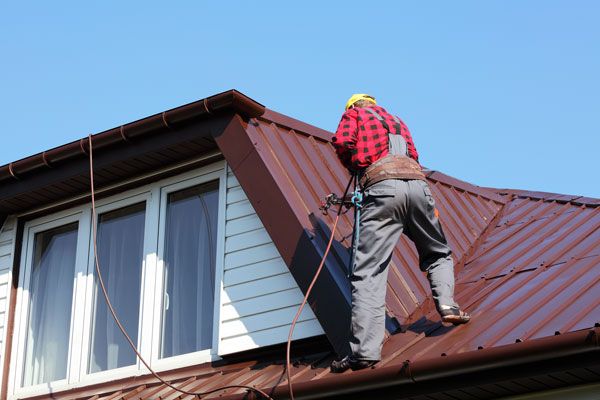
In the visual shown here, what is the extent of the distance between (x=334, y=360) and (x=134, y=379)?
2113mm

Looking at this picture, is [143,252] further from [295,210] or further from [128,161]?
[295,210]

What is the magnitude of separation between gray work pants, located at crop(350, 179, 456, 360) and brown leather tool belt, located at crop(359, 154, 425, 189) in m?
0.04

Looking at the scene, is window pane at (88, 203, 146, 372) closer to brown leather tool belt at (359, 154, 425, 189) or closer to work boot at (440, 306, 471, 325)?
brown leather tool belt at (359, 154, 425, 189)

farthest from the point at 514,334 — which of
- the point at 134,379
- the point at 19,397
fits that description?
the point at 19,397

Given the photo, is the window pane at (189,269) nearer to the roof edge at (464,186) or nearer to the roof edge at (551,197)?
the roof edge at (464,186)

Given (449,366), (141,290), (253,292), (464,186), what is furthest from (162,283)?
(464,186)

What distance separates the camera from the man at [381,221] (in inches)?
301

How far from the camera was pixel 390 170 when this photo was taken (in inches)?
316

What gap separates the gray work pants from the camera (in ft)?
25.0

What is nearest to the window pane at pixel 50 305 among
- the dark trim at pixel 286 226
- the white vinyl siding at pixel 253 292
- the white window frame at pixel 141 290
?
the white window frame at pixel 141 290

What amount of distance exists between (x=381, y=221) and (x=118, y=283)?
3.21 m

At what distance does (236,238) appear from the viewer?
9.39 meters

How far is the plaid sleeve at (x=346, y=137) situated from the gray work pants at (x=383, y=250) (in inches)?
15.5

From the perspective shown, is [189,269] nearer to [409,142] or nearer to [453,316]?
[409,142]
